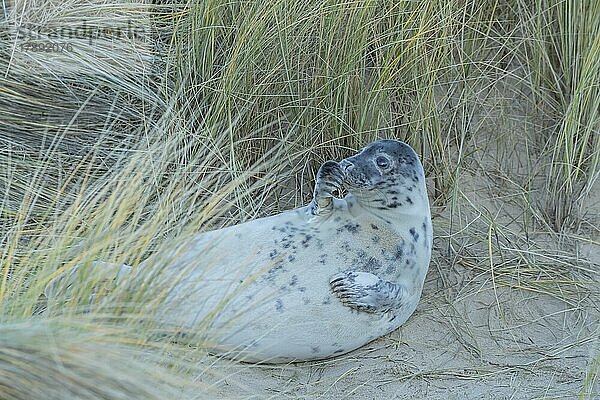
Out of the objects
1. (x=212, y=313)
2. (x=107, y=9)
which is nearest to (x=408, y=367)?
(x=212, y=313)

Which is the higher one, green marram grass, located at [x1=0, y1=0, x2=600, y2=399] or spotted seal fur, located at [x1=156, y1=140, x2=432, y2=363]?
green marram grass, located at [x1=0, y1=0, x2=600, y2=399]

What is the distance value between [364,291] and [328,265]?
0.50 feet

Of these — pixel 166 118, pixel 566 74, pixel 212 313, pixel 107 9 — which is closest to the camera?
pixel 212 313

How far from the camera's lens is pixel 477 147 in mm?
4164

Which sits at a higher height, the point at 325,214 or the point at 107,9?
the point at 107,9

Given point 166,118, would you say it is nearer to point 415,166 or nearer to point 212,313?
point 415,166

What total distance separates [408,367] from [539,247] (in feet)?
2.75

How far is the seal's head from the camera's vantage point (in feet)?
11.2

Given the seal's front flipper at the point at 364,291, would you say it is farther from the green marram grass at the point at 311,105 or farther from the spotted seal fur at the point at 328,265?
the green marram grass at the point at 311,105

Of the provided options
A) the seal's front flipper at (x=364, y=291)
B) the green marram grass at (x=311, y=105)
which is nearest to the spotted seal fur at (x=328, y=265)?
the seal's front flipper at (x=364, y=291)

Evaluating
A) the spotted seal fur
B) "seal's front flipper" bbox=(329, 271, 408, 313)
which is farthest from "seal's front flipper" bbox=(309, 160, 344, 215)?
"seal's front flipper" bbox=(329, 271, 408, 313)

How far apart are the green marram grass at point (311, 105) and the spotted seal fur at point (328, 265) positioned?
0.80 ft

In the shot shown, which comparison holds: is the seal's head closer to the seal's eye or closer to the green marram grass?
the seal's eye

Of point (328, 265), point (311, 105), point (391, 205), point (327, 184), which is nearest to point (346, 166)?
point (327, 184)
